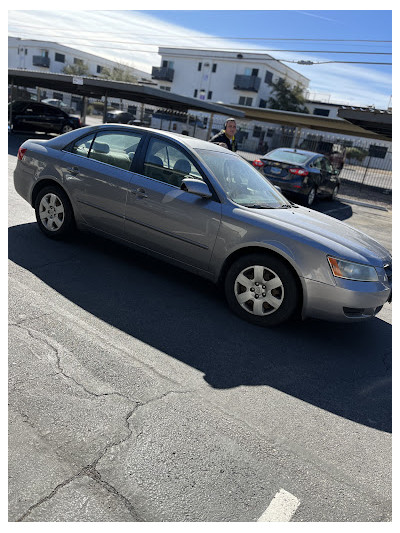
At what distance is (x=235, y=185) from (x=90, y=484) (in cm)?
332

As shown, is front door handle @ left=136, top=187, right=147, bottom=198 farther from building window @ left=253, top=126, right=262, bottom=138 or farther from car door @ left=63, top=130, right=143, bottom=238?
building window @ left=253, top=126, right=262, bottom=138

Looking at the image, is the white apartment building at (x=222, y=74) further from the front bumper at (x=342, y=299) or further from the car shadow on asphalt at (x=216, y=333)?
the front bumper at (x=342, y=299)

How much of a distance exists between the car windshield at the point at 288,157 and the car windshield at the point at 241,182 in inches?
275

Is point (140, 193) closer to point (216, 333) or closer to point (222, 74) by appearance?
point (216, 333)

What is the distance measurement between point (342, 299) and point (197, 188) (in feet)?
5.60

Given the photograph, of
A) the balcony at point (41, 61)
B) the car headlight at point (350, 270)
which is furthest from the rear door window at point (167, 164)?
the balcony at point (41, 61)

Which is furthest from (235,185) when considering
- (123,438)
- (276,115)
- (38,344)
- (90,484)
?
(276,115)

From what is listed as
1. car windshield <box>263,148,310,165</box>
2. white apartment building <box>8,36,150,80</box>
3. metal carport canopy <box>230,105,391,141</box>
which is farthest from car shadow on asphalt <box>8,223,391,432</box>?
white apartment building <box>8,36,150,80</box>

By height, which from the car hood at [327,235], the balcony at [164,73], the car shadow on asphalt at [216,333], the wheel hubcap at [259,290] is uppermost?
the balcony at [164,73]

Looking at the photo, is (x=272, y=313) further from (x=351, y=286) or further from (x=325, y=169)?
(x=325, y=169)

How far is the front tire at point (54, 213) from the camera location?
5.30 meters

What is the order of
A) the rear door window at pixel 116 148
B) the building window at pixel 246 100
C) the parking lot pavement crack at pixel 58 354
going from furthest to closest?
the building window at pixel 246 100
the rear door window at pixel 116 148
the parking lot pavement crack at pixel 58 354

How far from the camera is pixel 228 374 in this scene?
3299 millimetres

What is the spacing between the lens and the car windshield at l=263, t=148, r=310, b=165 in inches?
469
